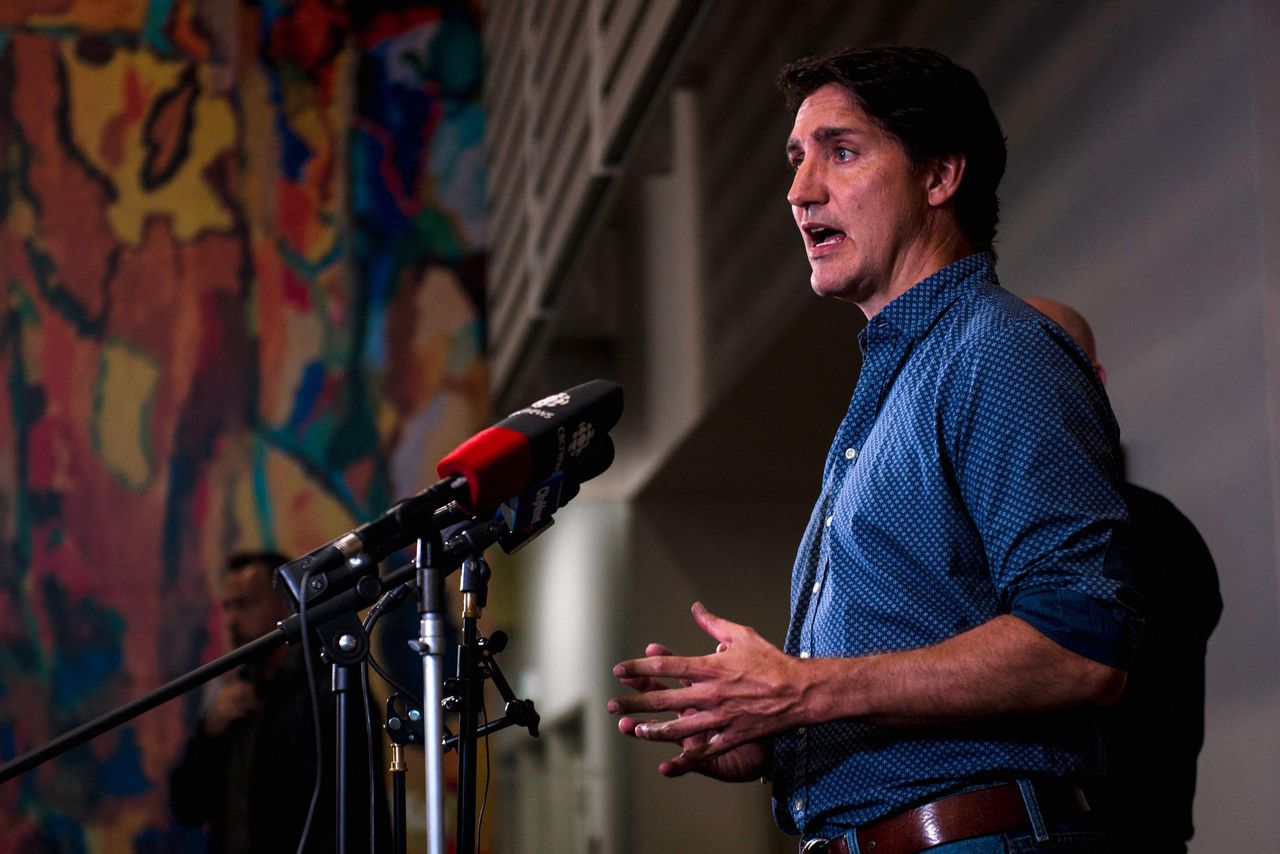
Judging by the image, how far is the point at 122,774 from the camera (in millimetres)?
6887

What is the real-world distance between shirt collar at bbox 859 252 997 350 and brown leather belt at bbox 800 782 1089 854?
0.50 metres

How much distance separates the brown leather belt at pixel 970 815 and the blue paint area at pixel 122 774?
6.09m

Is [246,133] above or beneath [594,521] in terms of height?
above

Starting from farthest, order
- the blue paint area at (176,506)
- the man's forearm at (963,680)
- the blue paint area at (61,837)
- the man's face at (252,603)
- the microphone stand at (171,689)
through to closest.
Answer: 1. the blue paint area at (176,506)
2. the blue paint area at (61,837)
3. the man's face at (252,603)
4. the microphone stand at (171,689)
5. the man's forearm at (963,680)

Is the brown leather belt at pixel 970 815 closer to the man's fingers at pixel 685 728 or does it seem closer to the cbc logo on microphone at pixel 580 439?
the man's fingers at pixel 685 728

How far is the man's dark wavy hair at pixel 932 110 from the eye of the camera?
1731 millimetres

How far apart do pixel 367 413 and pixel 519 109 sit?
1768 millimetres

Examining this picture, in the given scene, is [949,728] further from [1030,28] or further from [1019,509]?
[1030,28]

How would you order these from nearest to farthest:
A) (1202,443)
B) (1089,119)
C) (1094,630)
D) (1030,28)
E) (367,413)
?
(1094,630)
(1202,443)
(1089,119)
(1030,28)
(367,413)

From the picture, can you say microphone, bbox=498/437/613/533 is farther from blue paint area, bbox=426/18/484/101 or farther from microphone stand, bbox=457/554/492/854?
blue paint area, bbox=426/18/484/101

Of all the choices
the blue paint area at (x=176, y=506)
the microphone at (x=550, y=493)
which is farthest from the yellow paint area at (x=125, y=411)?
the microphone at (x=550, y=493)

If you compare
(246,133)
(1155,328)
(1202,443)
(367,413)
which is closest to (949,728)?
(1202,443)

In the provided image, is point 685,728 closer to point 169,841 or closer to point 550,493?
point 550,493

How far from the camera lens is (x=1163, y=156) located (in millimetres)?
2209
